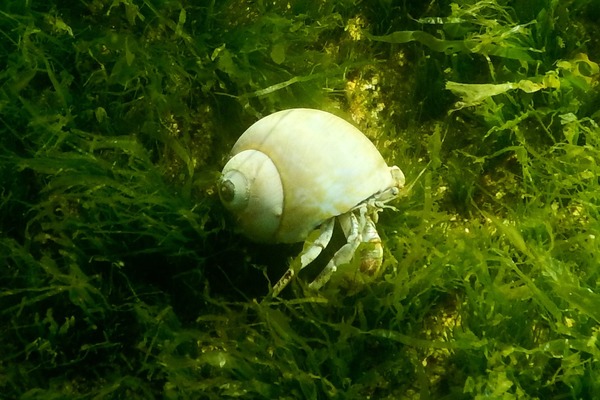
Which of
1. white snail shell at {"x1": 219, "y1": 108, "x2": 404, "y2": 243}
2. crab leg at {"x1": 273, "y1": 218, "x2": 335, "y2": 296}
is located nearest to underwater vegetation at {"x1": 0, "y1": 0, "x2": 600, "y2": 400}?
crab leg at {"x1": 273, "y1": 218, "x2": 335, "y2": 296}

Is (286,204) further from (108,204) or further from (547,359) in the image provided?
(547,359)

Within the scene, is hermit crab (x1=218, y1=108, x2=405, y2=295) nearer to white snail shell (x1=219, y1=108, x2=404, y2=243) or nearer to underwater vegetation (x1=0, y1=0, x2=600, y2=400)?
white snail shell (x1=219, y1=108, x2=404, y2=243)

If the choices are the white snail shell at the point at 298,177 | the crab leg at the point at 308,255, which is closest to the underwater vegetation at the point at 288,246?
the crab leg at the point at 308,255

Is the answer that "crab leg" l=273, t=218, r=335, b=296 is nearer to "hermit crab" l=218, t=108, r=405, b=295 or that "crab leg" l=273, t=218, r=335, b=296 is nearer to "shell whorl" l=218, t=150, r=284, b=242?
"hermit crab" l=218, t=108, r=405, b=295

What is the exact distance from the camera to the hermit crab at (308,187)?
2.04 meters

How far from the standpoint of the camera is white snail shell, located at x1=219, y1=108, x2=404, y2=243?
204 centimetres

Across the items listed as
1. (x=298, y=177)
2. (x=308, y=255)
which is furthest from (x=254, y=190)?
(x=308, y=255)

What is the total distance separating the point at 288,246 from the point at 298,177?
336mm

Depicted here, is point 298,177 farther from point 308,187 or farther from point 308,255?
point 308,255

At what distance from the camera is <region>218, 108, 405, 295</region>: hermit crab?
6.68 feet

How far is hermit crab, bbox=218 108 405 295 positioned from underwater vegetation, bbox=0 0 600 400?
0.40ft

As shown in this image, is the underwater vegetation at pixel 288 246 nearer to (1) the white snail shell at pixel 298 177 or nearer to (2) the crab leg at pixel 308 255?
(2) the crab leg at pixel 308 255

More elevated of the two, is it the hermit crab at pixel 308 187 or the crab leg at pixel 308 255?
the hermit crab at pixel 308 187

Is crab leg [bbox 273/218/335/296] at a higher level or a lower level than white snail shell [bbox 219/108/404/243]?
lower
